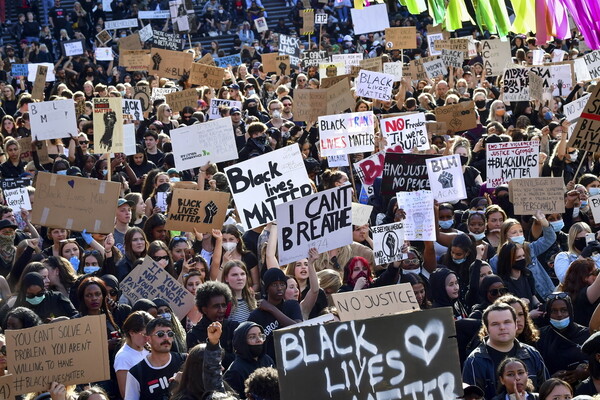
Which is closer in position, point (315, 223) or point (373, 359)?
point (373, 359)

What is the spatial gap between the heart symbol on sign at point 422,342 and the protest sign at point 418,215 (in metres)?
3.81

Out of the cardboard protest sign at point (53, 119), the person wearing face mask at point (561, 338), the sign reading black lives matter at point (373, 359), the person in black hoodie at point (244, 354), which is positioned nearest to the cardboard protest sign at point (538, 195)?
the person wearing face mask at point (561, 338)

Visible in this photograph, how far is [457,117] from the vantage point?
48.7 feet

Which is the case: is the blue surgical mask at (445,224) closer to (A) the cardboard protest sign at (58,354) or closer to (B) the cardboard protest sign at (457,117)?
(A) the cardboard protest sign at (58,354)

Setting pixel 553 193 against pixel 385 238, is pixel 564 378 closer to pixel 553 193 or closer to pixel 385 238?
pixel 385 238

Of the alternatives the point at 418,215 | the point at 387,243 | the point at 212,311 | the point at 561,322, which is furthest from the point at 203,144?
the point at 561,322

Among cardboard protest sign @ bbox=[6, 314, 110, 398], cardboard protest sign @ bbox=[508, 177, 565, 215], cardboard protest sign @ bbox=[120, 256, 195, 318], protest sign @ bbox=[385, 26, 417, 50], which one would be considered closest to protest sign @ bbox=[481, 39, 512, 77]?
protest sign @ bbox=[385, 26, 417, 50]

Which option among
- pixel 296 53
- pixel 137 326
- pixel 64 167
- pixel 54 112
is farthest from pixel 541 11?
pixel 296 53

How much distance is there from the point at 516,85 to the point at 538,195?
6018mm

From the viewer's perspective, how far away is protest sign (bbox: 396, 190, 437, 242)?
30.2 ft

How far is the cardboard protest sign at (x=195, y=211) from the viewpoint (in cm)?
969

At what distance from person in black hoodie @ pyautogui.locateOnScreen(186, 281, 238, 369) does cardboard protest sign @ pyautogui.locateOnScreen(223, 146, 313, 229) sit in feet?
7.50

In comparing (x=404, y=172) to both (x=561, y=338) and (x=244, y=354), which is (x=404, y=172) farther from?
(x=244, y=354)

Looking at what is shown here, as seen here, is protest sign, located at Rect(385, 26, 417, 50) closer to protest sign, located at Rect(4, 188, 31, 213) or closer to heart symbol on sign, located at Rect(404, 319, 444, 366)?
protest sign, located at Rect(4, 188, 31, 213)
